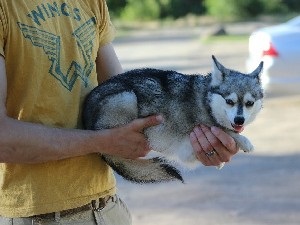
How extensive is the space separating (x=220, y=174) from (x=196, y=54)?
15.5 m

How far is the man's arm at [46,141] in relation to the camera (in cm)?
293

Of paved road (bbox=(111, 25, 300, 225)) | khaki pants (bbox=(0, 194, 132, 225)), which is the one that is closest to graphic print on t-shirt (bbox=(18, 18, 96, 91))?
khaki pants (bbox=(0, 194, 132, 225))

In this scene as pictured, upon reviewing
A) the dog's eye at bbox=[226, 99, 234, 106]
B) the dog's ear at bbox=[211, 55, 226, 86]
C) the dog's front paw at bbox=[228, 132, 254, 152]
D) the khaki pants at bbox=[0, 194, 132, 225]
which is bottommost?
the khaki pants at bbox=[0, 194, 132, 225]

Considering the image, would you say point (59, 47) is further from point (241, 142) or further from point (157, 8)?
point (157, 8)

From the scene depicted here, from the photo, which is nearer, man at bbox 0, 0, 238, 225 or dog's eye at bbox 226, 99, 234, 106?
man at bbox 0, 0, 238, 225

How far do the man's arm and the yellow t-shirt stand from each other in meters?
0.09

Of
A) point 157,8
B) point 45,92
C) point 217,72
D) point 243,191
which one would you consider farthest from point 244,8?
point 45,92

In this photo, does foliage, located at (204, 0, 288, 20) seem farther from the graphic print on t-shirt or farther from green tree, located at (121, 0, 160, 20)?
the graphic print on t-shirt

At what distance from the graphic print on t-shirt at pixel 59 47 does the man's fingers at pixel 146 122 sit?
282mm

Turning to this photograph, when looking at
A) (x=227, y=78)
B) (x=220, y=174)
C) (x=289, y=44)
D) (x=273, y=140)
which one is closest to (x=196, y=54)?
(x=289, y=44)

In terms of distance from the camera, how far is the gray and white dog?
354cm

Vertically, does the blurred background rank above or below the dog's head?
below

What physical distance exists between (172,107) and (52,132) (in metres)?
0.85

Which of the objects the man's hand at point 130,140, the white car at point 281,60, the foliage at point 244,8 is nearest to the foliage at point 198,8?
the foliage at point 244,8
